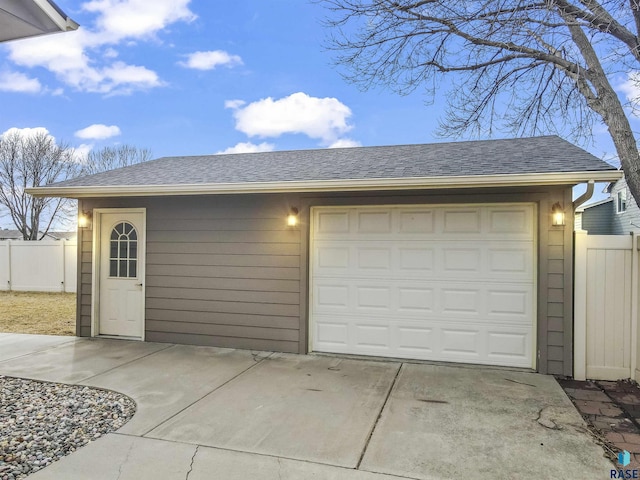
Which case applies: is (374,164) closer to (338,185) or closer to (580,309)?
(338,185)

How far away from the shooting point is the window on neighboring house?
14062 millimetres

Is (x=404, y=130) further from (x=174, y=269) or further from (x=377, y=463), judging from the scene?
(x=377, y=463)

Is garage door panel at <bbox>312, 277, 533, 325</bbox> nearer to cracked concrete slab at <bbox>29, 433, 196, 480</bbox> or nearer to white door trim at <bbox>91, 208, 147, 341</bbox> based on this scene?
cracked concrete slab at <bbox>29, 433, 196, 480</bbox>

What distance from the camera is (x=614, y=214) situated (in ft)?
50.9

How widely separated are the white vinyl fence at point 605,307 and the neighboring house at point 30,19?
5511 mm

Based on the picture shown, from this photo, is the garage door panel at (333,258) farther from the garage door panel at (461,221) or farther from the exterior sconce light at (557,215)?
the exterior sconce light at (557,215)

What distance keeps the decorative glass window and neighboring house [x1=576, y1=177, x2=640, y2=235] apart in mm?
12925

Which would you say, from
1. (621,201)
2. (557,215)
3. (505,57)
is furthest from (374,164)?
(621,201)

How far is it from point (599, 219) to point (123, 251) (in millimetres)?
17347

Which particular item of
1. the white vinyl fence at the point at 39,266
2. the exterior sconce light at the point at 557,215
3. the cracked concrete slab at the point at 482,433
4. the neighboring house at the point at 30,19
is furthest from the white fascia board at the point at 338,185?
the white vinyl fence at the point at 39,266

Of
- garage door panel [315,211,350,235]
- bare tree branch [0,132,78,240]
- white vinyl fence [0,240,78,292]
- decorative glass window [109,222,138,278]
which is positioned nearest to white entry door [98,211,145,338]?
decorative glass window [109,222,138,278]

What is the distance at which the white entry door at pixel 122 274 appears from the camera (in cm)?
641

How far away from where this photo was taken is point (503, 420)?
3520 millimetres

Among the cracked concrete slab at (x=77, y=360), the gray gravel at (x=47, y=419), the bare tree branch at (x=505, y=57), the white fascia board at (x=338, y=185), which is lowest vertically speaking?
the cracked concrete slab at (x=77, y=360)
